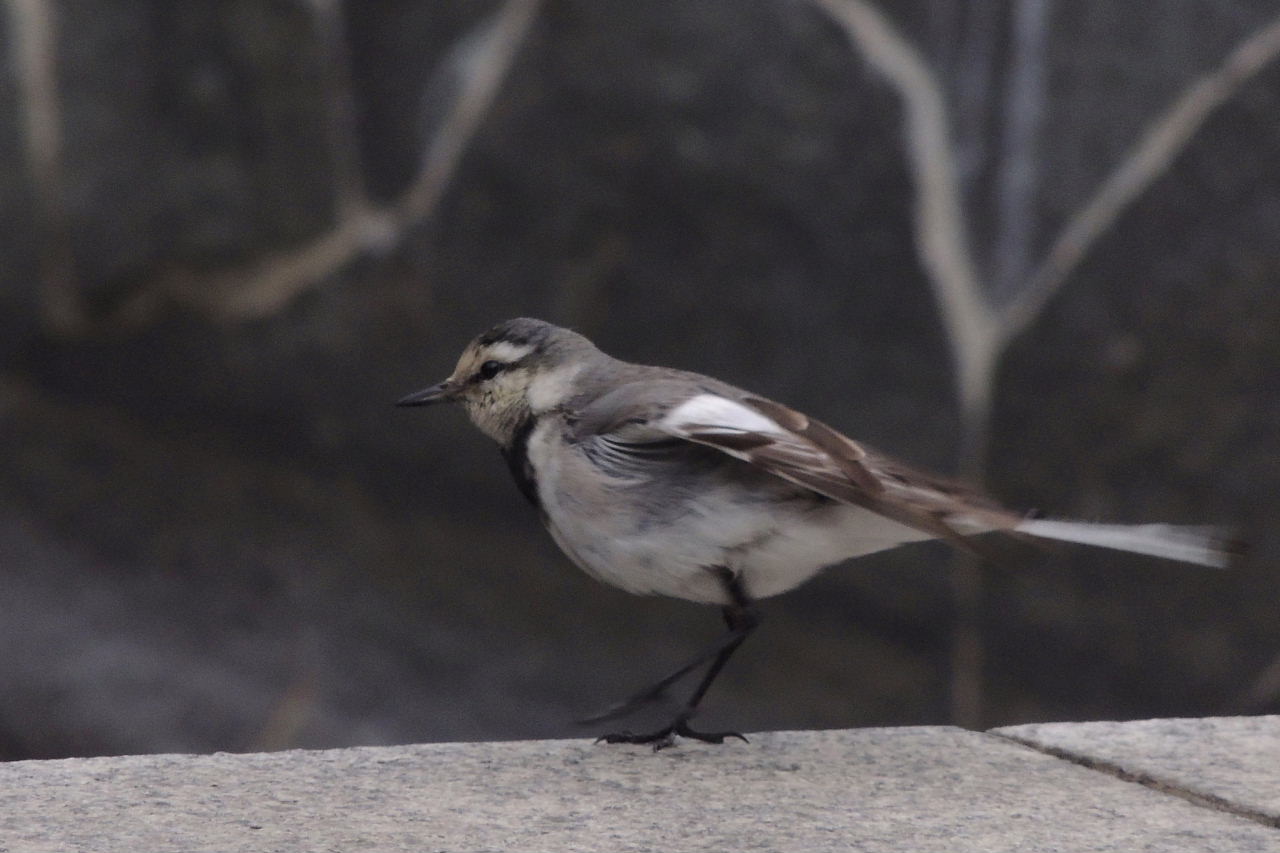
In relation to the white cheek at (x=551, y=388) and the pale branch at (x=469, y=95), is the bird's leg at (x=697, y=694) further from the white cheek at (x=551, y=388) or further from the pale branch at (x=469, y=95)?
the pale branch at (x=469, y=95)

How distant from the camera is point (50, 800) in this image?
2629 millimetres

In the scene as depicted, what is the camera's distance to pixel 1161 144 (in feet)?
15.6

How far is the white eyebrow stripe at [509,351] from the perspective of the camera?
11.2ft

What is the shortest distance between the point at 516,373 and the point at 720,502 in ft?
1.70

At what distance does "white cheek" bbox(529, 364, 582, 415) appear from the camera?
3.33 m

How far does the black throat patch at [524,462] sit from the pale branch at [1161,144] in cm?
197

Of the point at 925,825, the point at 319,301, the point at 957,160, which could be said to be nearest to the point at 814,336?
the point at 957,160

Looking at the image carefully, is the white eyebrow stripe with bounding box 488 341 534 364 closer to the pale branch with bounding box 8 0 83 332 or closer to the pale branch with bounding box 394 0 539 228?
the pale branch with bounding box 394 0 539 228

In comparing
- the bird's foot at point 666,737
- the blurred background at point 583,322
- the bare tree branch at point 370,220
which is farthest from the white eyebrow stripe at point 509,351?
the bare tree branch at point 370,220

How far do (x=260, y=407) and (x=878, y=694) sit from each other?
1740mm

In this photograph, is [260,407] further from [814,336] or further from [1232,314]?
[1232,314]

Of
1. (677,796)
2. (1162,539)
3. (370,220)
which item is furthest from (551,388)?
(370,220)

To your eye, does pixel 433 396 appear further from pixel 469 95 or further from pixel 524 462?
pixel 469 95

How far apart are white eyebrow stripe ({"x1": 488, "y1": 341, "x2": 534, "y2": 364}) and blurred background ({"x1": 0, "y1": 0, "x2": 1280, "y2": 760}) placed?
1.31 meters
